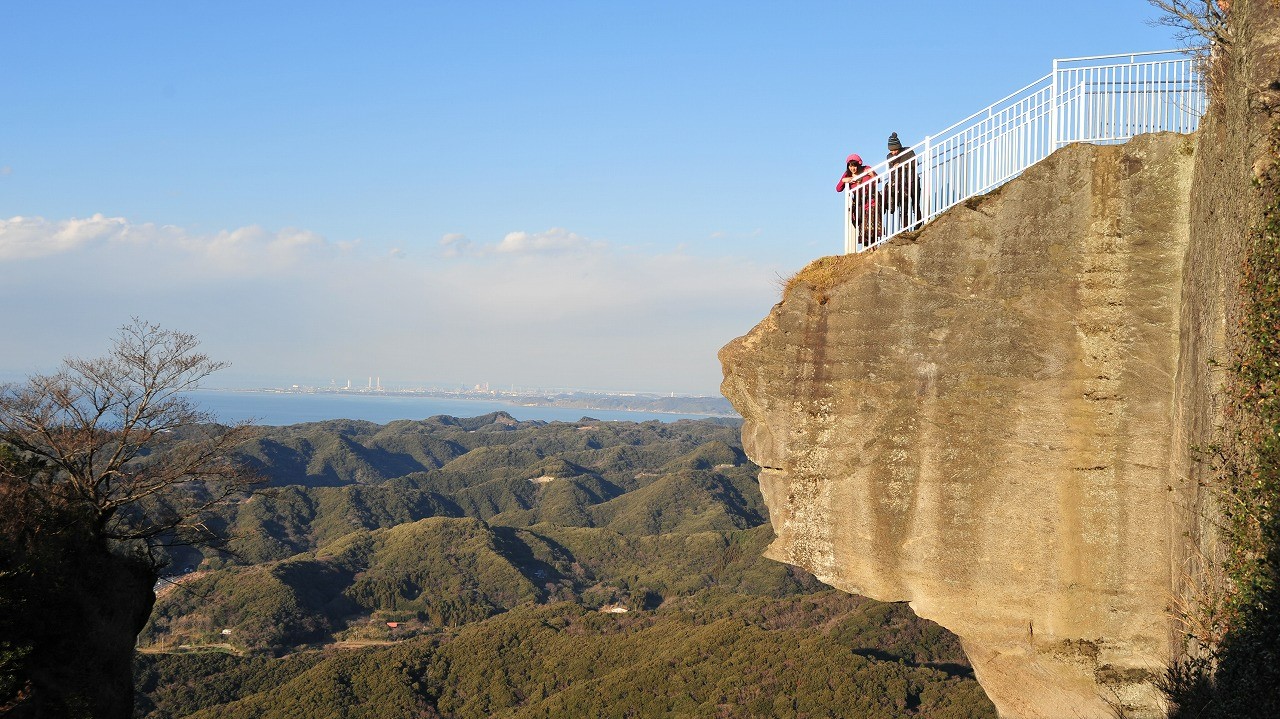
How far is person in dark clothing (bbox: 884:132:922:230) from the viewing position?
466 inches

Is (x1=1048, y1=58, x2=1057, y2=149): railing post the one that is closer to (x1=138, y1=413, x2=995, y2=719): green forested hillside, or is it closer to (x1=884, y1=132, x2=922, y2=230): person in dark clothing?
(x1=884, y1=132, x2=922, y2=230): person in dark clothing

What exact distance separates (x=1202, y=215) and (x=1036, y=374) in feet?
7.92

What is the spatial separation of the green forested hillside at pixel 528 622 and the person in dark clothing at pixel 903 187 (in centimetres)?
1718

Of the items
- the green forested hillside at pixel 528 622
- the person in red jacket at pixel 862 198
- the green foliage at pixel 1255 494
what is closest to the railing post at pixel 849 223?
the person in red jacket at pixel 862 198

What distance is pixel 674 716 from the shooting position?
136 feet

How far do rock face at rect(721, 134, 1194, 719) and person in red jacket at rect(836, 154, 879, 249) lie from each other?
72 cm

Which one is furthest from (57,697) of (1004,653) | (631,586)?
(631,586)

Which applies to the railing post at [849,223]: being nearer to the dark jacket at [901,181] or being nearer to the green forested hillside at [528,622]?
the dark jacket at [901,181]

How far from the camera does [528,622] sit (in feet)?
207

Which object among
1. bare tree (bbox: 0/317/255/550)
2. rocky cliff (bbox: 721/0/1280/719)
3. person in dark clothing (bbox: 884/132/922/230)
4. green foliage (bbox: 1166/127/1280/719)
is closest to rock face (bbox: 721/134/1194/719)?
rocky cliff (bbox: 721/0/1280/719)

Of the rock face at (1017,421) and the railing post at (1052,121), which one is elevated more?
the railing post at (1052,121)

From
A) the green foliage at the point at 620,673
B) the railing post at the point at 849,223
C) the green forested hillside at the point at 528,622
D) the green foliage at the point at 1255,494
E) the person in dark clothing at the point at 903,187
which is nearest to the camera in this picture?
the green foliage at the point at 1255,494

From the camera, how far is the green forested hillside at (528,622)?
44562 mm

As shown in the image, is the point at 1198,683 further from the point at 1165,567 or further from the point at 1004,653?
the point at 1004,653
